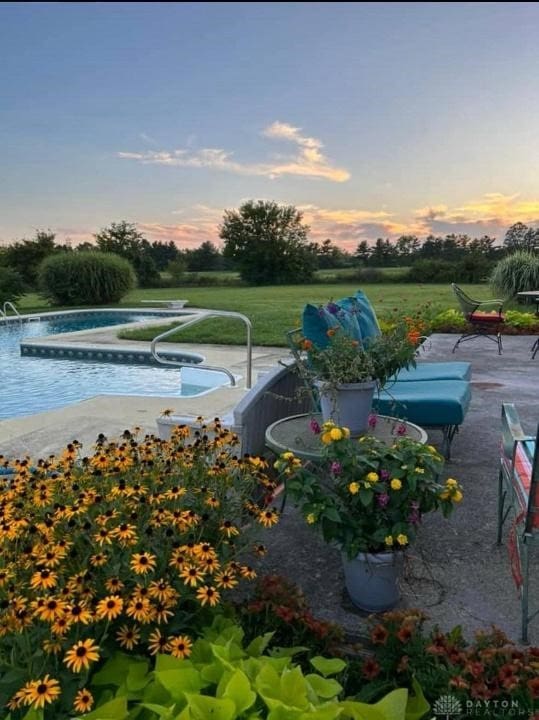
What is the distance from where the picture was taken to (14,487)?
65.2 inches

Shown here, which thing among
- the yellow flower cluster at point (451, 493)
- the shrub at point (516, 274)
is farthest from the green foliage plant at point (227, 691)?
the shrub at point (516, 274)

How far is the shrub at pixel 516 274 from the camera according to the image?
36.5 feet

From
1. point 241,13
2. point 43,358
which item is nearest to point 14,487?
point 241,13

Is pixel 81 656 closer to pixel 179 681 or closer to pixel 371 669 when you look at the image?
pixel 179 681

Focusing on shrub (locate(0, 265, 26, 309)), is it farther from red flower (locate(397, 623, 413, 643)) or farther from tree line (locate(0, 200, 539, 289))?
red flower (locate(397, 623, 413, 643))

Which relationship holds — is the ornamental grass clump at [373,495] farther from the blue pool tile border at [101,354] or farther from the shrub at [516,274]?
the shrub at [516,274]

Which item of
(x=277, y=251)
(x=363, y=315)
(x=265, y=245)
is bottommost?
(x=363, y=315)

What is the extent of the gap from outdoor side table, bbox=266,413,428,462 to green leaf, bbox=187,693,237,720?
106 cm

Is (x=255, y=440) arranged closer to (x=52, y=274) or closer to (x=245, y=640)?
(x=245, y=640)

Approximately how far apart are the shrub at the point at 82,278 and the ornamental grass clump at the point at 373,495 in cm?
1828

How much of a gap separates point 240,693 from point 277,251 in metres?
35.2

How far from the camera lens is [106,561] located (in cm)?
132

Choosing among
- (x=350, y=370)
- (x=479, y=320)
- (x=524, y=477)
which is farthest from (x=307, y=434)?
(x=479, y=320)

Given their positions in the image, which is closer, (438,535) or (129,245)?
(438,535)
